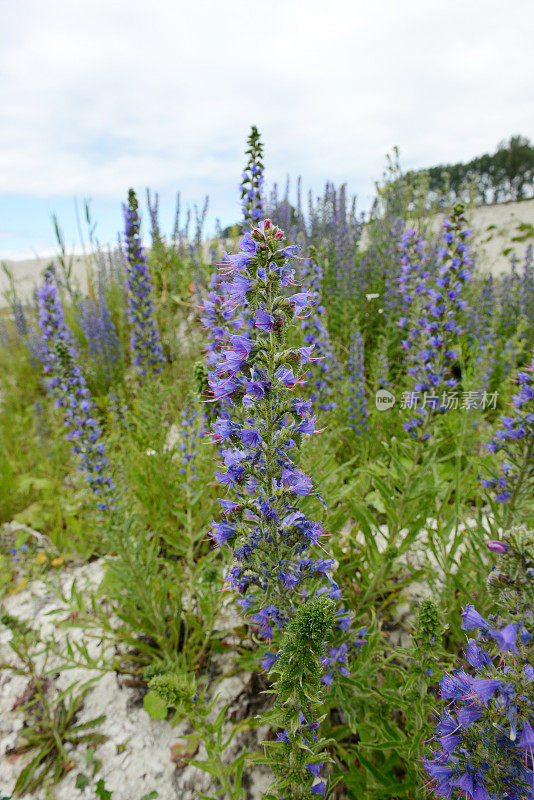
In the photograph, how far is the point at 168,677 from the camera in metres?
1.63

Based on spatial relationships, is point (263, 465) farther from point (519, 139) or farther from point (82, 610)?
point (519, 139)

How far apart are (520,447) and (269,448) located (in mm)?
2088

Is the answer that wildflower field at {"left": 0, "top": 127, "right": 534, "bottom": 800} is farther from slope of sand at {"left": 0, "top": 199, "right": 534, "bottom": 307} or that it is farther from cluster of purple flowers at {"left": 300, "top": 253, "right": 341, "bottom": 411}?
slope of sand at {"left": 0, "top": 199, "right": 534, "bottom": 307}

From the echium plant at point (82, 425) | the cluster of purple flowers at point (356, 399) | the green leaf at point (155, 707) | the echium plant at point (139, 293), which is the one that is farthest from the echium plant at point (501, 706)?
the echium plant at point (139, 293)

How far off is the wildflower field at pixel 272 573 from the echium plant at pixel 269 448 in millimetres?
11

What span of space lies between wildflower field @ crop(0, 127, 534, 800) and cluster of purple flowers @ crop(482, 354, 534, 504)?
Answer: 15 mm

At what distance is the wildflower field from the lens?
1347 millimetres

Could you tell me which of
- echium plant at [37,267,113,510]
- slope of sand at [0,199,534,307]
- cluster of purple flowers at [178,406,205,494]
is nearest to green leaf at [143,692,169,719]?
echium plant at [37,267,113,510]

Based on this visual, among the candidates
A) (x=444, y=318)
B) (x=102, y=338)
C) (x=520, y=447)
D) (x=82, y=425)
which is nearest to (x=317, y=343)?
(x=444, y=318)

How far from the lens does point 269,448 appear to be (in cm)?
147

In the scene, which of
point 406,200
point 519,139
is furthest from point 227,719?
point 519,139

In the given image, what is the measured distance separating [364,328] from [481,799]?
21.0ft

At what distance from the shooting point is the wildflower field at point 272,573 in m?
1.35

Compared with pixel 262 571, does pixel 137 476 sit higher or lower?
lower
